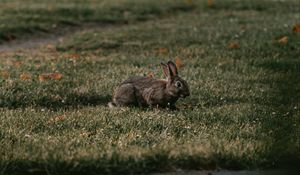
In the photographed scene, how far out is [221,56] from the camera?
1483cm

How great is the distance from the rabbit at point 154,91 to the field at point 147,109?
239 mm

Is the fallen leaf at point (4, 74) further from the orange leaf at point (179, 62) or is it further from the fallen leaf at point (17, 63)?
the orange leaf at point (179, 62)

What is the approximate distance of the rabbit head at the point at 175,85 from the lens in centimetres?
934

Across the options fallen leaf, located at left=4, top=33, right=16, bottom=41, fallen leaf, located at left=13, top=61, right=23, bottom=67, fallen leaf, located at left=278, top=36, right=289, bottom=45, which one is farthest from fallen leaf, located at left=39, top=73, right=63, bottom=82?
fallen leaf, located at left=4, top=33, right=16, bottom=41

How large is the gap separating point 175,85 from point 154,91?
0.37 meters

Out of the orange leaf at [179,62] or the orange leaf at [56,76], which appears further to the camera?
the orange leaf at [179,62]

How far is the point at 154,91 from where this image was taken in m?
9.59

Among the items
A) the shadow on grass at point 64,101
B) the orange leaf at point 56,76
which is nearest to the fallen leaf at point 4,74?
the orange leaf at point 56,76

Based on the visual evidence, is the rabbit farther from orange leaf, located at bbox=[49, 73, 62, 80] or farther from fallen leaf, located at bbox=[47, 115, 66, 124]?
orange leaf, located at bbox=[49, 73, 62, 80]

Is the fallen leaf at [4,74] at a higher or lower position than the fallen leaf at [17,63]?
higher

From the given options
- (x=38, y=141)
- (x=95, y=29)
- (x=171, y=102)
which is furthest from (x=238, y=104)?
(x=95, y=29)

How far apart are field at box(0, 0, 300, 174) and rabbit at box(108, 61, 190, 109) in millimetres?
239

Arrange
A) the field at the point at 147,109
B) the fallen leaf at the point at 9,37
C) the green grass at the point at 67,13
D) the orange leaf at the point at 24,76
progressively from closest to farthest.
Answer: the field at the point at 147,109, the orange leaf at the point at 24,76, the fallen leaf at the point at 9,37, the green grass at the point at 67,13

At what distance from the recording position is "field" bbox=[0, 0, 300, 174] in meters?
6.81
